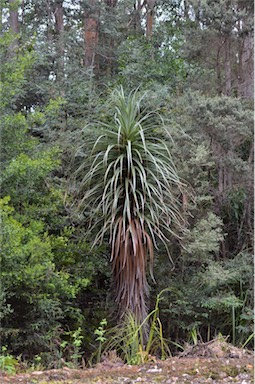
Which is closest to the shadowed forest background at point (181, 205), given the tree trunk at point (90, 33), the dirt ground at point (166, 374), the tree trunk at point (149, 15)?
the dirt ground at point (166, 374)

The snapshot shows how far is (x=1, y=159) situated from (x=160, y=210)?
Answer: 1.84 m

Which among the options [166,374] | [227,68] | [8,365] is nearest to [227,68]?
[227,68]

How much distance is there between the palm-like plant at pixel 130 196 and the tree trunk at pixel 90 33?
13.7 feet

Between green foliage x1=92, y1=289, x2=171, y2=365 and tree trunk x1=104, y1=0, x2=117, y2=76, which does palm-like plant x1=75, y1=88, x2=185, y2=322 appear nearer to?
green foliage x1=92, y1=289, x2=171, y2=365

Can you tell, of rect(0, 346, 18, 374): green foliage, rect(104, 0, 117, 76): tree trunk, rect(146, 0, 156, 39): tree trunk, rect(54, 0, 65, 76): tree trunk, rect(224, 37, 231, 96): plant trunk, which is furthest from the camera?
rect(146, 0, 156, 39): tree trunk

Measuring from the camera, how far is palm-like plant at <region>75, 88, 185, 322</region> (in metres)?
4.62

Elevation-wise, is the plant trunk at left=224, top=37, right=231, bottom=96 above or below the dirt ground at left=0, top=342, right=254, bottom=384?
above

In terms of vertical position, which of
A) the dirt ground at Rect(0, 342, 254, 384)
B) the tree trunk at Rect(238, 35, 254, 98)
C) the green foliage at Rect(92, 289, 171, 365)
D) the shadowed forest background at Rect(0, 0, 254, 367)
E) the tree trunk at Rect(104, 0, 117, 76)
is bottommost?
the green foliage at Rect(92, 289, 171, 365)

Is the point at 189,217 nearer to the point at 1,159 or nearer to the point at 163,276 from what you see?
the point at 163,276

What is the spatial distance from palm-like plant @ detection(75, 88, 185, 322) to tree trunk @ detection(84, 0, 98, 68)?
13.7 ft

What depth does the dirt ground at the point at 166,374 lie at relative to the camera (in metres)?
2.96

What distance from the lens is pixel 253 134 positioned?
5398mm

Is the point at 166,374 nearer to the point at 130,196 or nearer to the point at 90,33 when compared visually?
the point at 130,196

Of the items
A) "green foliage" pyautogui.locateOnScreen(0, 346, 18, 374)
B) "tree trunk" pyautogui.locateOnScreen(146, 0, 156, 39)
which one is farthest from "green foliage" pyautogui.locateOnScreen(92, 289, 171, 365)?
"tree trunk" pyautogui.locateOnScreen(146, 0, 156, 39)
